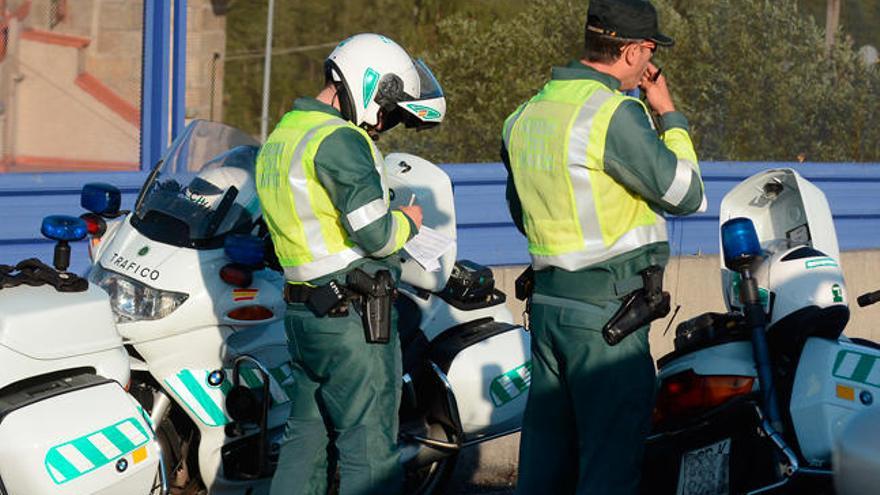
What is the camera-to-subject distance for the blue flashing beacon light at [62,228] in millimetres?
6406

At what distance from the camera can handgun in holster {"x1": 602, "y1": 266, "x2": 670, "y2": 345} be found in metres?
5.46

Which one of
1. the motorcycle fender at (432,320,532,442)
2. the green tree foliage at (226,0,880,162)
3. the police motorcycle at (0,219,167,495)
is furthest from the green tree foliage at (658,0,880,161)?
the police motorcycle at (0,219,167,495)

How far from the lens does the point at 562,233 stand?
18.1 ft

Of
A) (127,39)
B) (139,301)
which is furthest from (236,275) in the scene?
(127,39)

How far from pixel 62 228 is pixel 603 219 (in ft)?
6.94

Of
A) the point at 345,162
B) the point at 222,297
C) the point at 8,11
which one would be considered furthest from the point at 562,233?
the point at 8,11

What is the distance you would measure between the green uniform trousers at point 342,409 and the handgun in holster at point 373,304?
38mm

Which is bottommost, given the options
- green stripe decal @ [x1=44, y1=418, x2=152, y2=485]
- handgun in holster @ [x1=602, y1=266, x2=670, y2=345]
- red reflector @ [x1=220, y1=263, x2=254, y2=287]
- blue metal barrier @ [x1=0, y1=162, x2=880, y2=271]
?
green stripe decal @ [x1=44, y1=418, x2=152, y2=485]

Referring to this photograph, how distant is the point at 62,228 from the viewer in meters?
6.41

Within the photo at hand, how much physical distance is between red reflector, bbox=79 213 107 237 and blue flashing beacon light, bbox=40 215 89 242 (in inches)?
10.6

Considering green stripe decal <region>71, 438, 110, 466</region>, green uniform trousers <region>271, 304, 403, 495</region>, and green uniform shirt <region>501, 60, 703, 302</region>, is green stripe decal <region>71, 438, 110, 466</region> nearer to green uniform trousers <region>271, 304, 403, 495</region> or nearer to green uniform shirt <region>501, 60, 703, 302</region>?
green uniform trousers <region>271, 304, 403, 495</region>

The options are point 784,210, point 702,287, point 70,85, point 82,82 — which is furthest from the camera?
point 70,85

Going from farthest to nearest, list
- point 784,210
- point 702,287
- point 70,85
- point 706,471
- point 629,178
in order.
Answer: point 70,85 → point 702,287 → point 784,210 → point 706,471 → point 629,178

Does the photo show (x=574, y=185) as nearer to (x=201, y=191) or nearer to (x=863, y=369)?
(x=863, y=369)
